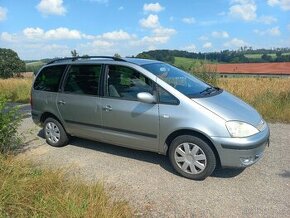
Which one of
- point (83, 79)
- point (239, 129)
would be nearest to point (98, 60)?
point (83, 79)

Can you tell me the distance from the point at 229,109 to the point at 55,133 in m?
3.68

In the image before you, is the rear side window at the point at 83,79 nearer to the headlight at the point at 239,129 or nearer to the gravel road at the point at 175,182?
the gravel road at the point at 175,182

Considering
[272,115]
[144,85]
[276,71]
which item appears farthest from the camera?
[276,71]

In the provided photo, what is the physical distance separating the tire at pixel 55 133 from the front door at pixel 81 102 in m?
0.23

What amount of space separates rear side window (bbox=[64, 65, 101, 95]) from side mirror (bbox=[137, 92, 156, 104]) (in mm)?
1131

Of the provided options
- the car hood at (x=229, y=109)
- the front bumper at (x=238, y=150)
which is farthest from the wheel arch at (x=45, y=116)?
the front bumper at (x=238, y=150)

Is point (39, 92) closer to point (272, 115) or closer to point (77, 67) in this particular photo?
point (77, 67)

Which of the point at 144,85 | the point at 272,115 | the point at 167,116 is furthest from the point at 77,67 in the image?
the point at 272,115

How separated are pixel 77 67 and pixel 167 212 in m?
3.45

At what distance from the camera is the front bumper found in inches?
174

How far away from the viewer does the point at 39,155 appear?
6.14 meters

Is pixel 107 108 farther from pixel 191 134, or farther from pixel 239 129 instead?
pixel 239 129

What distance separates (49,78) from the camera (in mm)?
6680

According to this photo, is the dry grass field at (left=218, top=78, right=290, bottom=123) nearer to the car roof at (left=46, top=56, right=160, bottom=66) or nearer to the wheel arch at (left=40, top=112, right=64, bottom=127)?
the car roof at (left=46, top=56, right=160, bottom=66)
